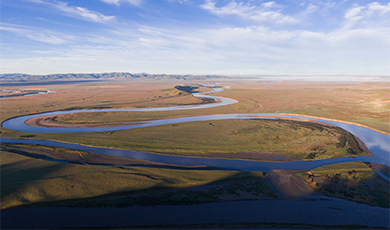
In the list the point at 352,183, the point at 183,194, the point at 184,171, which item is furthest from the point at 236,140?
the point at 183,194

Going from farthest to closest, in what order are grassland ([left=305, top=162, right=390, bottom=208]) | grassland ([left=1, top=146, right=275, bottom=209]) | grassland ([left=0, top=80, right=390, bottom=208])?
grassland ([left=0, top=80, right=390, bottom=208]) < grassland ([left=305, top=162, right=390, bottom=208]) < grassland ([left=1, top=146, right=275, bottom=209])

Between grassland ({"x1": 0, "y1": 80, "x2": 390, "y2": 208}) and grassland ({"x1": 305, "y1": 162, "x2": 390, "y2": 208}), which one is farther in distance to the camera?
grassland ({"x1": 0, "y1": 80, "x2": 390, "y2": 208})

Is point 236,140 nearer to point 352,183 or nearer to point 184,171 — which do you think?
point 184,171

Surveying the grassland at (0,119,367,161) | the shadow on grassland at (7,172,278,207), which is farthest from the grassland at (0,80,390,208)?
the shadow on grassland at (7,172,278,207)

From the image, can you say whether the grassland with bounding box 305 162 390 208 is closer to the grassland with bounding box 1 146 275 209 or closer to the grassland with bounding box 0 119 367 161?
the grassland with bounding box 0 119 367 161

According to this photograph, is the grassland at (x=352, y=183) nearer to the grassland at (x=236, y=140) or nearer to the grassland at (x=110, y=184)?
the grassland at (x=236, y=140)

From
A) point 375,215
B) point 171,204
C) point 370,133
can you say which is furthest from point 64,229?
point 370,133

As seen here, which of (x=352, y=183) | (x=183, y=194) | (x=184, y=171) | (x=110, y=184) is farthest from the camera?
(x=184, y=171)
